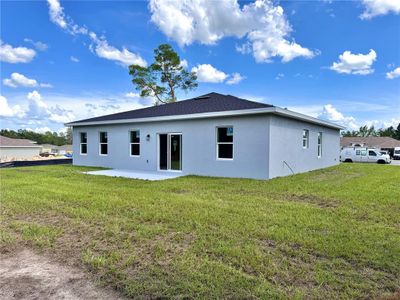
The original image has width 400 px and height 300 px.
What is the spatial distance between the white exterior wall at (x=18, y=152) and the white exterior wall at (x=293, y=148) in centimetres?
4215

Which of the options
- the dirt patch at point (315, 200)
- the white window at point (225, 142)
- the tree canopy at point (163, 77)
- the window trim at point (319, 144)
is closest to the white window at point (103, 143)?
the white window at point (225, 142)

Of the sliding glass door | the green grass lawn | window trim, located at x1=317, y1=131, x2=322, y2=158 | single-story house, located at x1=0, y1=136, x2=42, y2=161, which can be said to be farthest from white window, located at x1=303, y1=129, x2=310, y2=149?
single-story house, located at x1=0, y1=136, x2=42, y2=161

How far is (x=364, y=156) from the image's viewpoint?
26234mm

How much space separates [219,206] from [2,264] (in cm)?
393

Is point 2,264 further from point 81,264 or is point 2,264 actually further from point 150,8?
point 150,8

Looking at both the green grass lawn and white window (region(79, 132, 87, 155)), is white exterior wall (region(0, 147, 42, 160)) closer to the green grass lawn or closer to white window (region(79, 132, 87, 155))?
white window (region(79, 132, 87, 155))

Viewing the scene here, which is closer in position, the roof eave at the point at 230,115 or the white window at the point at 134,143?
the roof eave at the point at 230,115

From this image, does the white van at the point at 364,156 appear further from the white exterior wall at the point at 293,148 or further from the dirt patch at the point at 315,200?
the dirt patch at the point at 315,200

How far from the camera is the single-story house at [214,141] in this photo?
419 inches

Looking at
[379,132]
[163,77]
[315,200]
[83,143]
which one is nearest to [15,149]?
[163,77]

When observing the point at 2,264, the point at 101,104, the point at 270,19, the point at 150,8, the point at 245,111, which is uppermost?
the point at 150,8

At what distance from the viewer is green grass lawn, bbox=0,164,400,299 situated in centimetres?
277

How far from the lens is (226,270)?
119 inches

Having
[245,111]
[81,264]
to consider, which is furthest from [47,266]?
[245,111]
